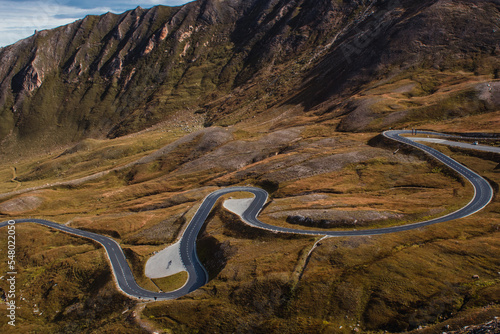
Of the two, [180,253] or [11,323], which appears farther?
[180,253]

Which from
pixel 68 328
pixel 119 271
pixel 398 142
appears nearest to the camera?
pixel 68 328

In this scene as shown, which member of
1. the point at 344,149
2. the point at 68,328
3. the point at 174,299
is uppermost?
the point at 344,149

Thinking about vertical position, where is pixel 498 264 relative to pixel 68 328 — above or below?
above

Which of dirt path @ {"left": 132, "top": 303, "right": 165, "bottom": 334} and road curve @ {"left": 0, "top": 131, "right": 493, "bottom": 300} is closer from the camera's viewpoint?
dirt path @ {"left": 132, "top": 303, "right": 165, "bottom": 334}

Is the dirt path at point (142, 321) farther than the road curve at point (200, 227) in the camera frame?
No

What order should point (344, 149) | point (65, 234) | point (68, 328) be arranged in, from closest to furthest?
point (68, 328)
point (65, 234)
point (344, 149)

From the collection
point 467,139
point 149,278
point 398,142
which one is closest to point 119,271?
point 149,278

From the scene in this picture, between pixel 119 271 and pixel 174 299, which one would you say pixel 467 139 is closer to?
pixel 174 299

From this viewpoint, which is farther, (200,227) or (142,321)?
(200,227)
